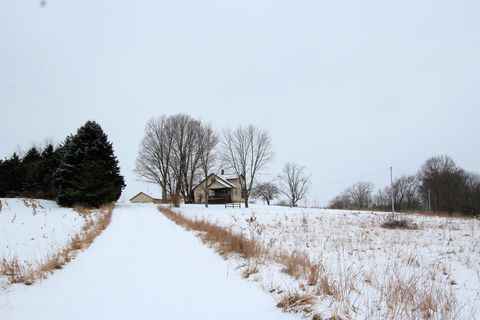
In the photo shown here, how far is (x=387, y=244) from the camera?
1093cm

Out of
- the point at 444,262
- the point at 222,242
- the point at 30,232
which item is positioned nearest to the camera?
the point at 444,262

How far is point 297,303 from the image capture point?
3.84 m

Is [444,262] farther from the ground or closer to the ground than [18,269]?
closer to the ground

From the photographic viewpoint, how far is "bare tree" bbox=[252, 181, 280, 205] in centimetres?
7775

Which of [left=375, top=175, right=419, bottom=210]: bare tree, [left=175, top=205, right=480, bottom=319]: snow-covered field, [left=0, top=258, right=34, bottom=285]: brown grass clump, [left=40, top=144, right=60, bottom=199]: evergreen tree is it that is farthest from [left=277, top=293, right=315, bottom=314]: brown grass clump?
[left=375, top=175, right=419, bottom=210]: bare tree

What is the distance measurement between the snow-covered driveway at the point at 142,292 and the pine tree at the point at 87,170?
949 inches

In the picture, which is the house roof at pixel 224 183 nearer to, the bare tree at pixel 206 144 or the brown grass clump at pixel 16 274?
the bare tree at pixel 206 144

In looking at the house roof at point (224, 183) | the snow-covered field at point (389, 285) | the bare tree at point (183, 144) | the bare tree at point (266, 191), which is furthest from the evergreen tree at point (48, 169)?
the bare tree at point (266, 191)

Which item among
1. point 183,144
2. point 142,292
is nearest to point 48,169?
point 183,144

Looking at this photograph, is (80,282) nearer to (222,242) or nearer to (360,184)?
(222,242)

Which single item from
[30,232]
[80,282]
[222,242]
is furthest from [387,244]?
[30,232]

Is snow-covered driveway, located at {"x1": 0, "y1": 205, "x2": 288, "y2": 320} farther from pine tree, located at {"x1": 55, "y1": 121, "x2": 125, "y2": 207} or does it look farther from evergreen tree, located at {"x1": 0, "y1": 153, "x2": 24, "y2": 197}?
evergreen tree, located at {"x1": 0, "y1": 153, "x2": 24, "y2": 197}

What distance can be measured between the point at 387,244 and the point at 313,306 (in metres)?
8.62

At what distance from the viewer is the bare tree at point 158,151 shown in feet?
152
